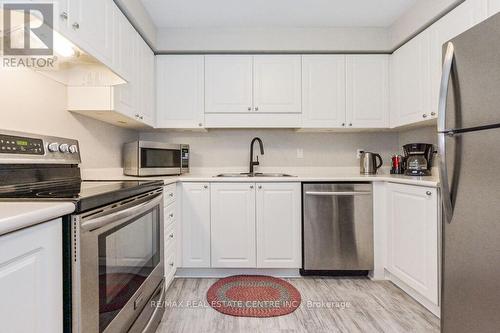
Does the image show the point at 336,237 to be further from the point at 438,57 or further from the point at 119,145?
the point at 119,145

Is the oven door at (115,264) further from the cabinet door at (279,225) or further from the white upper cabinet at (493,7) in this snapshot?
the white upper cabinet at (493,7)

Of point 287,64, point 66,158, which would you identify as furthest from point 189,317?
point 287,64

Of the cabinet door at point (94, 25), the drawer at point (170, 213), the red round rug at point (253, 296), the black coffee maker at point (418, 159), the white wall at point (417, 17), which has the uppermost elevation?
the white wall at point (417, 17)

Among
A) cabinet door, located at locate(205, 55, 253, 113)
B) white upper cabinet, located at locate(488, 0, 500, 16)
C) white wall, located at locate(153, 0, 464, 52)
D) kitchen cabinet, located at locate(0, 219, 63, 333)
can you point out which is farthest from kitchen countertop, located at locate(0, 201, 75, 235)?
white upper cabinet, located at locate(488, 0, 500, 16)

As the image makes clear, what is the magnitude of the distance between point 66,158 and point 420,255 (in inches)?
93.8

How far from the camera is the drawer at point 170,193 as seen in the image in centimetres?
198

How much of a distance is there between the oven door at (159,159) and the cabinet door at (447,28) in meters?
2.23

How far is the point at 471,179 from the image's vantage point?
1083 mm

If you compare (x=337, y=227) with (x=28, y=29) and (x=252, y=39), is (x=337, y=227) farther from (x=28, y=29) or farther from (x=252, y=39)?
(x=28, y=29)

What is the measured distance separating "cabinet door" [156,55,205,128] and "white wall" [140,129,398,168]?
0.31 m

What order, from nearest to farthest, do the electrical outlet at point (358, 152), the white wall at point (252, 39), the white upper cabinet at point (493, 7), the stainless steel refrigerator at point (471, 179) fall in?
the stainless steel refrigerator at point (471, 179)
the white upper cabinet at point (493, 7)
the white wall at point (252, 39)
the electrical outlet at point (358, 152)

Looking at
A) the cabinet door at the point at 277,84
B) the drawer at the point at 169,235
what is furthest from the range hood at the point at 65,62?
the cabinet door at the point at 277,84

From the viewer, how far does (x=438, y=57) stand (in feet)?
6.54

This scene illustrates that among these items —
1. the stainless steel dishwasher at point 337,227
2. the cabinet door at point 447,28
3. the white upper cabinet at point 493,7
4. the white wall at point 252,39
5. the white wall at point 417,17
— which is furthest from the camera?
the white wall at point 252,39
